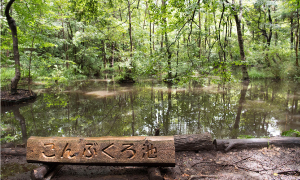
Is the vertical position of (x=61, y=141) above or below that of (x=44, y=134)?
above

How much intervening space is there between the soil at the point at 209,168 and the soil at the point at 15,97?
6.55m

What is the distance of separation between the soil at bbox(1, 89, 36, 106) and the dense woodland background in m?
2.08

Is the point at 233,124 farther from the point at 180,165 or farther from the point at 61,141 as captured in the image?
the point at 61,141

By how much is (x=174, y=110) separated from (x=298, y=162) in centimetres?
499

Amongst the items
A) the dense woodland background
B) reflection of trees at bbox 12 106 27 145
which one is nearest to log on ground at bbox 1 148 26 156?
reflection of trees at bbox 12 106 27 145

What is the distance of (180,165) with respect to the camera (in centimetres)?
366

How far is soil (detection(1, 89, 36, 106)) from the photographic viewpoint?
9.17 m

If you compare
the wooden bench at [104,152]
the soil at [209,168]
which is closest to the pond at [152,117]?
the soil at [209,168]

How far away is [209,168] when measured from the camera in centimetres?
348

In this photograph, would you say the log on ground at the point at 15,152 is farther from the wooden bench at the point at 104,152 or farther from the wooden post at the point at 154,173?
the wooden post at the point at 154,173

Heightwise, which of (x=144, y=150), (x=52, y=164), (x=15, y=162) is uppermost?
(x=144, y=150)

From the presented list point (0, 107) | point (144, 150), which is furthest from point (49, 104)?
point (144, 150)

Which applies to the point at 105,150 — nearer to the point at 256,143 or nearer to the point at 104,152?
→ the point at 104,152

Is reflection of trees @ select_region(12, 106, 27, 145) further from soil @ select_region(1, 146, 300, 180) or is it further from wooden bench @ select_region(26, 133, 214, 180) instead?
wooden bench @ select_region(26, 133, 214, 180)
